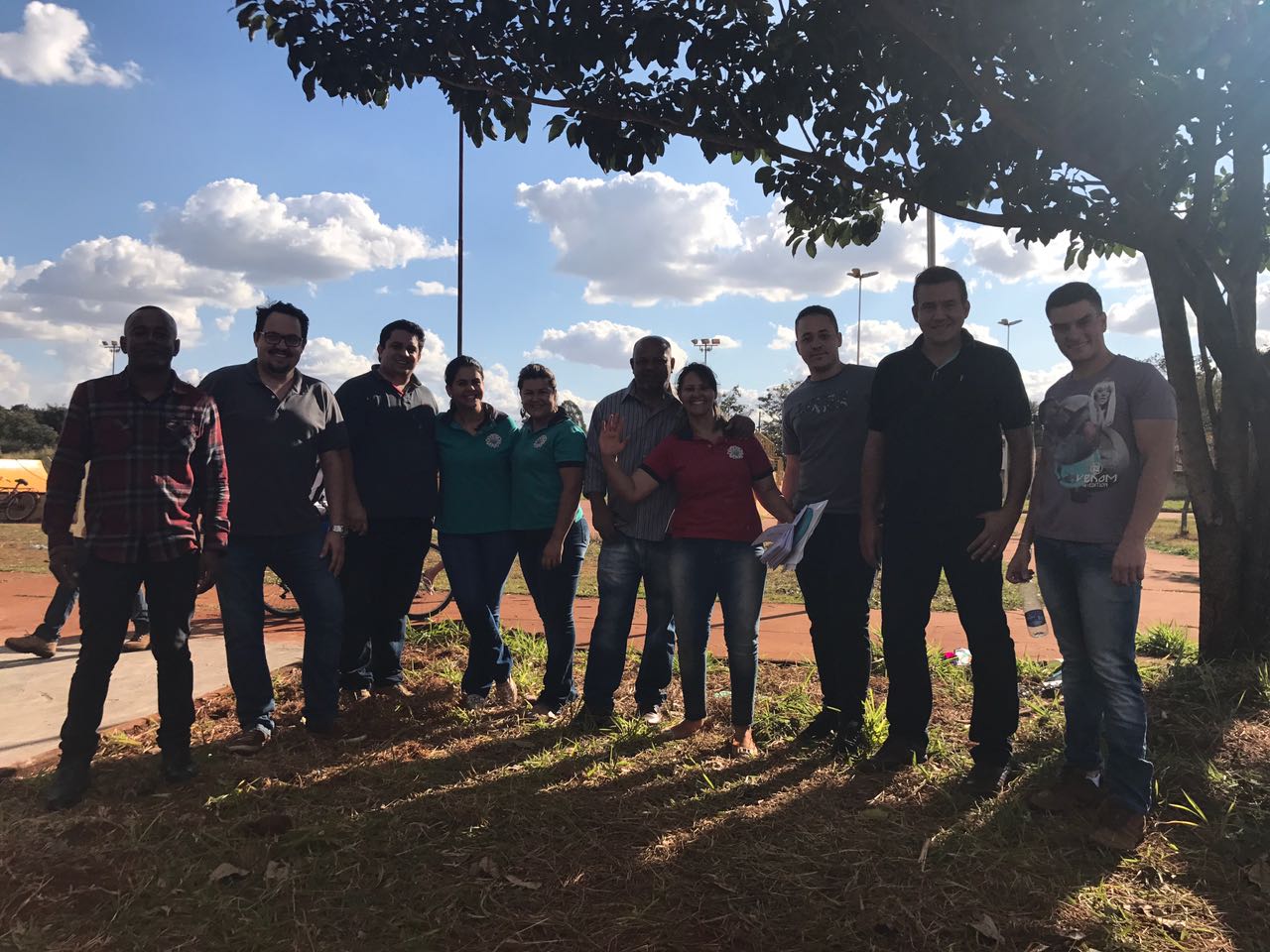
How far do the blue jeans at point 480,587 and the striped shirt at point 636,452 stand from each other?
A: 23.5 inches

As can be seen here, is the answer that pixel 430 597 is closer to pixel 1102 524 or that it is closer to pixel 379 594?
pixel 379 594

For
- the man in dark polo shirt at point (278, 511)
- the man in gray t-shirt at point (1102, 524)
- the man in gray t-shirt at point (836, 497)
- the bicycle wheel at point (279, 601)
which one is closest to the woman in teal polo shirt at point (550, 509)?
the man in dark polo shirt at point (278, 511)

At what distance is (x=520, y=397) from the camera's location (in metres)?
4.21

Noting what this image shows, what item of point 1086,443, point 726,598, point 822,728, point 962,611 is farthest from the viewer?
point 822,728

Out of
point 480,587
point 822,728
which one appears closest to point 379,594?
point 480,587

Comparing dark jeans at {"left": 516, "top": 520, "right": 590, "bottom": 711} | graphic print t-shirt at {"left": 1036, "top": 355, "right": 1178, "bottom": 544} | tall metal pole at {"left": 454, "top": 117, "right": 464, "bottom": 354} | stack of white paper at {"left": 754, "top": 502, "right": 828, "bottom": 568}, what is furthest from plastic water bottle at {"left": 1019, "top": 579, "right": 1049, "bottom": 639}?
tall metal pole at {"left": 454, "top": 117, "right": 464, "bottom": 354}

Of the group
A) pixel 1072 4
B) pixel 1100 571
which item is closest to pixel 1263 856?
pixel 1100 571

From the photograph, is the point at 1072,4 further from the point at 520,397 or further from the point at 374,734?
the point at 374,734

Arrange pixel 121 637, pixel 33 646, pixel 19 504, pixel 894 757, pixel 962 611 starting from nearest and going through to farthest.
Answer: pixel 121 637 < pixel 962 611 < pixel 894 757 < pixel 33 646 < pixel 19 504

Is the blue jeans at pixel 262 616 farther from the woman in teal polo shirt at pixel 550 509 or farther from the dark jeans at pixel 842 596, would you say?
the dark jeans at pixel 842 596

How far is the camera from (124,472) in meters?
3.13

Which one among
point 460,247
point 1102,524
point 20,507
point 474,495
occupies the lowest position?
point 20,507

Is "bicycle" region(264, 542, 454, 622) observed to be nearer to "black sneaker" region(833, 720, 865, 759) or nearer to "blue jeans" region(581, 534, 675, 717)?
"blue jeans" region(581, 534, 675, 717)

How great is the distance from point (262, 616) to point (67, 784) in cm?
91
